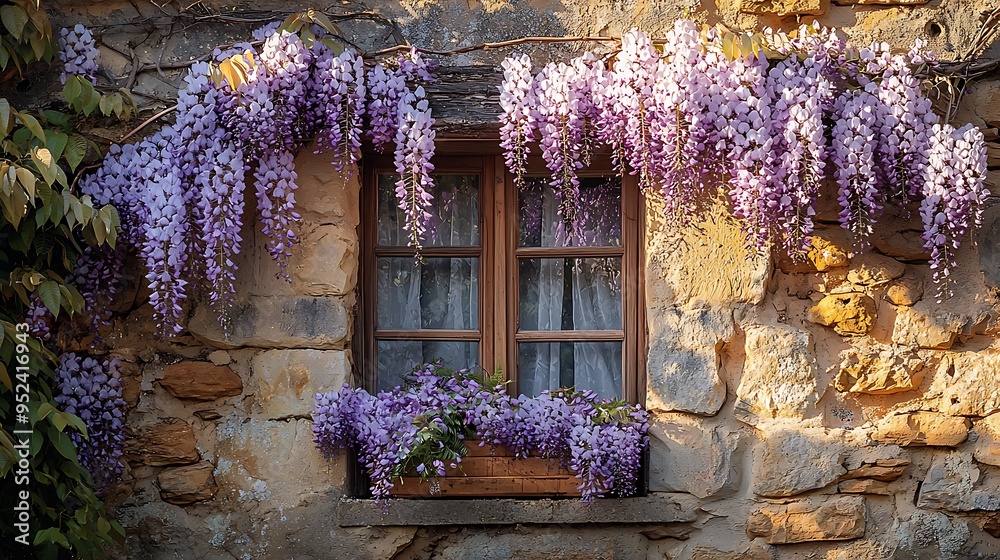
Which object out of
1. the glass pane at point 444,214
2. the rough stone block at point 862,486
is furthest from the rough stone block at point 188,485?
the rough stone block at point 862,486

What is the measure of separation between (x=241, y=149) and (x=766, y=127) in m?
1.54

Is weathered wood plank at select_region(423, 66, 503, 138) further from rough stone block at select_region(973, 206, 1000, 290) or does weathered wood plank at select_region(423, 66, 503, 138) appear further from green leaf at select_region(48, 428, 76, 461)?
rough stone block at select_region(973, 206, 1000, 290)

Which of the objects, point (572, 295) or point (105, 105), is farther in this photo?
point (572, 295)

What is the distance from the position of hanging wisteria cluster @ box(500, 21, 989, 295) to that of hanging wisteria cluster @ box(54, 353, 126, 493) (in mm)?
1396

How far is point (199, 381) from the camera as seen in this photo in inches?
117

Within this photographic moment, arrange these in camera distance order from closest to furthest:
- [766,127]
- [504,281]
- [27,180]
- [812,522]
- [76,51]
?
[27,180] → [766,127] → [812,522] → [76,51] → [504,281]

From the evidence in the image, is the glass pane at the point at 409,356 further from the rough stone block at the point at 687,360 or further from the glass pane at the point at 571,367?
the rough stone block at the point at 687,360

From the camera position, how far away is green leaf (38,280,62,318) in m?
2.65

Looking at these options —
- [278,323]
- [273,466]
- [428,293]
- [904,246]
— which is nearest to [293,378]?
[278,323]

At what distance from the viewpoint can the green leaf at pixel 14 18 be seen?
2.82 m

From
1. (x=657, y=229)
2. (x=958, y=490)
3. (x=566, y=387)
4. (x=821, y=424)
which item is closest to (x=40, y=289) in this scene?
(x=566, y=387)

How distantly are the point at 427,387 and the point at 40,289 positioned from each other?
1134 millimetres

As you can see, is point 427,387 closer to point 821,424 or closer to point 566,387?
point 566,387

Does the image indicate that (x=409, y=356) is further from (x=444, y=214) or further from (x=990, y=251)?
(x=990, y=251)
